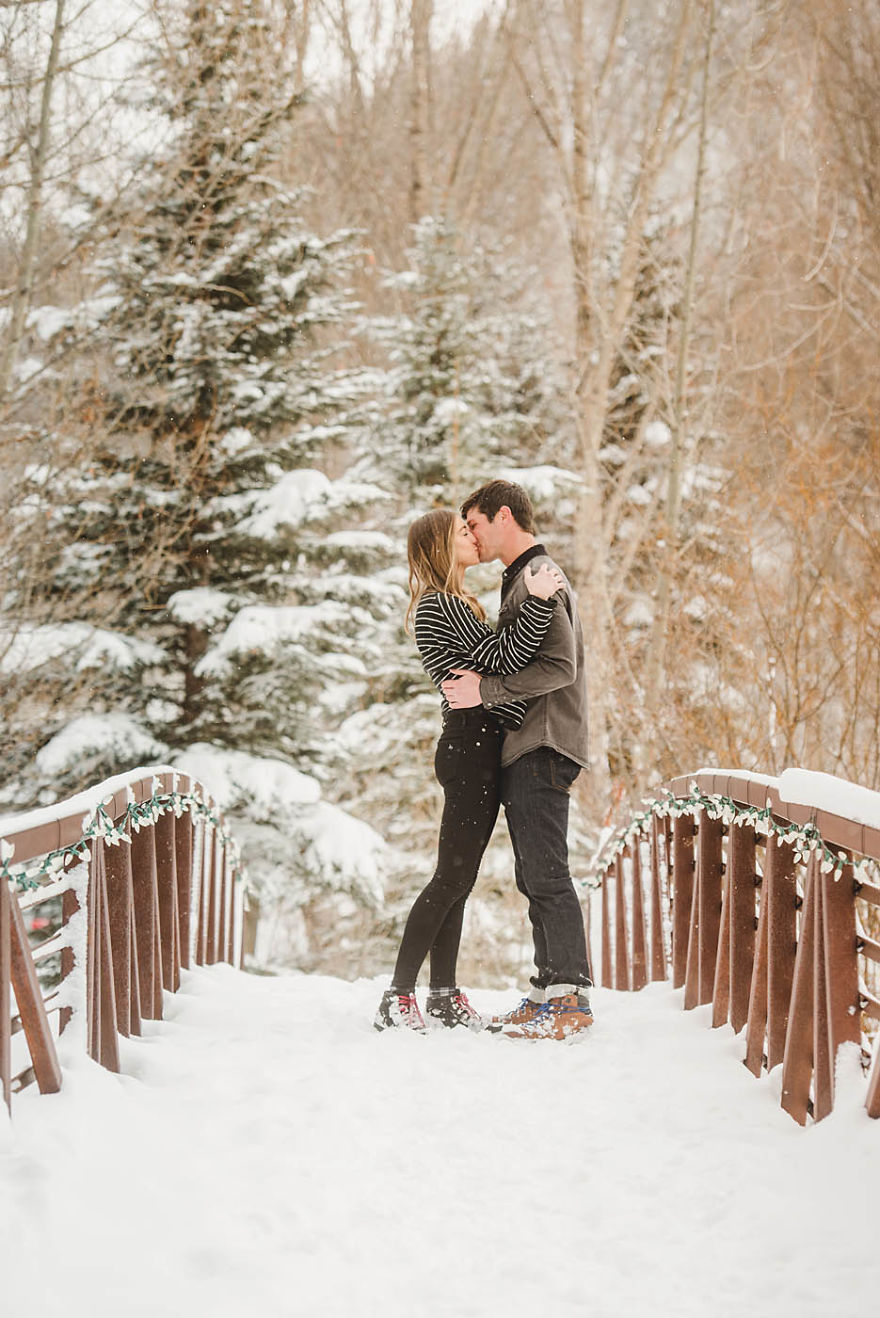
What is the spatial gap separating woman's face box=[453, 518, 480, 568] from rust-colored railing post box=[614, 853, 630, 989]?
2651mm

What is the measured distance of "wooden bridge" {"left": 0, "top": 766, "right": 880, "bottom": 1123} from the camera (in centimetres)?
269

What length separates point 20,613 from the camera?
1055 centimetres

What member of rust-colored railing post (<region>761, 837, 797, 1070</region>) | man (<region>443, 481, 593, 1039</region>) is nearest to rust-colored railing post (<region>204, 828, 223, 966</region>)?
man (<region>443, 481, 593, 1039</region>)

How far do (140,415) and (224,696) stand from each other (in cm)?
307

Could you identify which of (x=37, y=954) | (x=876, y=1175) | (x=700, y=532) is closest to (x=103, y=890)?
(x=37, y=954)

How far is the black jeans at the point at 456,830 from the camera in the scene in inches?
161

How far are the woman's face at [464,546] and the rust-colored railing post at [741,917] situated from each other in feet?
4.56

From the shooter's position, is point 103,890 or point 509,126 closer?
point 103,890

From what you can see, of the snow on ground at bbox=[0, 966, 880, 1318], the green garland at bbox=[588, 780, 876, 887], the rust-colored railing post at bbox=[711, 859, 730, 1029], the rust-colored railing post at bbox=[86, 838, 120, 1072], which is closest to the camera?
the snow on ground at bbox=[0, 966, 880, 1318]

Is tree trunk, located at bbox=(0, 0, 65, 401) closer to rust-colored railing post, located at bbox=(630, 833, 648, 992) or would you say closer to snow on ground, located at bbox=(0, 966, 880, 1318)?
rust-colored railing post, located at bbox=(630, 833, 648, 992)

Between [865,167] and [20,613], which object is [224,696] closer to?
[20,613]

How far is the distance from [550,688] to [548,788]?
379mm

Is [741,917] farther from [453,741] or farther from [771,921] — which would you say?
[453,741]

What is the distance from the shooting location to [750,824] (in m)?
3.63
